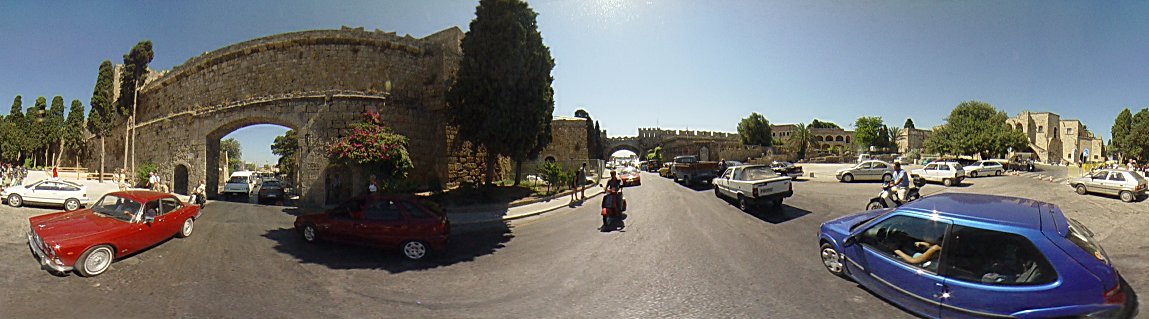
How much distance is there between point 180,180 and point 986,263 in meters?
25.5

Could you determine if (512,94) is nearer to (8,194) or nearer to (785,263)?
(785,263)

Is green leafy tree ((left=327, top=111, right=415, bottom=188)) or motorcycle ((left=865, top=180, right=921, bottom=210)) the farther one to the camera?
green leafy tree ((left=327, top=111, right=415, bottom=188))

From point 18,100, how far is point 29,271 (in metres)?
55.0

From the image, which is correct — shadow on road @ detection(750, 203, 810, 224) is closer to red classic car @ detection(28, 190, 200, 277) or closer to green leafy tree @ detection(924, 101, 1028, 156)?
red classic car @ detection(28, 190, 200, 277)

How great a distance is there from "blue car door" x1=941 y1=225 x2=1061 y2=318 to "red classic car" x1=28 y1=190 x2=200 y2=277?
10813mm

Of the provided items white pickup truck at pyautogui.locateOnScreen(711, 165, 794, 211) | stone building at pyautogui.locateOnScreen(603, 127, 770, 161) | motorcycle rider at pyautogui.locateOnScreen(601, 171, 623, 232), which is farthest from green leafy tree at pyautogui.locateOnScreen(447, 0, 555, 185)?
stone building at pyautogui.locateOnScreen(603, 127, 770, 161)

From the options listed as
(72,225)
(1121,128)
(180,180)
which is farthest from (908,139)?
(180,180)

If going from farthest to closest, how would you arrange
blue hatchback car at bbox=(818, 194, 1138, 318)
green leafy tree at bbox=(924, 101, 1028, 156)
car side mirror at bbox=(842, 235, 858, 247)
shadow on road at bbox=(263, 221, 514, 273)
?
green leafy tree at bbox=(924, 101, 1028, 156)
shadow on road at bbox=(263, 221, 514, 273)
car side mirror at bbox=(842, 235, 858, 247)
blue hatchback car at bbox=(818, 194, 1138, 318)

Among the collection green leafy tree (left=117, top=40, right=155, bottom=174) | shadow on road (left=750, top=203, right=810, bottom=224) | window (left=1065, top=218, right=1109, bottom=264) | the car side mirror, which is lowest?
shadow on road (left=750, top=203, right=810, bottom=224)

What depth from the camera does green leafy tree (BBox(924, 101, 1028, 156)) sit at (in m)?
36.8

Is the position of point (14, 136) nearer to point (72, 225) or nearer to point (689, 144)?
point (72, 225)

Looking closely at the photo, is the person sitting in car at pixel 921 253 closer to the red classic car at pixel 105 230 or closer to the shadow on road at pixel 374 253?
the shadow on road at pixel 374 253

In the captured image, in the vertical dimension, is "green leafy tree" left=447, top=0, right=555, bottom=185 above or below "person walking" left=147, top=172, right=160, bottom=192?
above

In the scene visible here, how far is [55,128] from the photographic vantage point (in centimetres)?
3356
